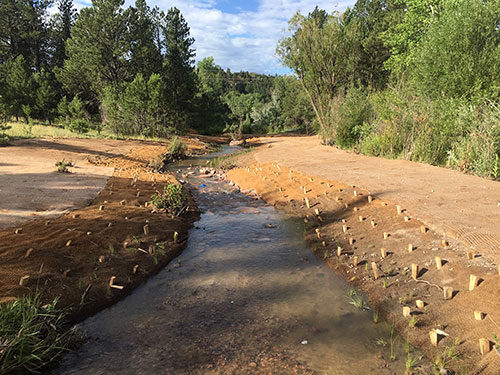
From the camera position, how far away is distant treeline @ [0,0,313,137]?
23.5m

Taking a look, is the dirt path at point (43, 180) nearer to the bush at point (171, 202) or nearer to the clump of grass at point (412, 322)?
the bush at point (171, 202)

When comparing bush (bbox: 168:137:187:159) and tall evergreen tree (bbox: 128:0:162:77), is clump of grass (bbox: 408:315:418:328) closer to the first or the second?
bush (bbox: 168:137:187:159)

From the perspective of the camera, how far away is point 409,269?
4.20 m

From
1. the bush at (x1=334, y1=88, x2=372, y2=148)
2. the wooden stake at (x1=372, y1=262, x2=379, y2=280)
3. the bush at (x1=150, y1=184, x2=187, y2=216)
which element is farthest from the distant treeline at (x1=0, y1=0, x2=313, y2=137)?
the wooden stake at (x1=372, y1=262, x2=379, y2=280)

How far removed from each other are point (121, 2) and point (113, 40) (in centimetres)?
332

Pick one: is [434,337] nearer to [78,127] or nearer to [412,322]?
[412,322]

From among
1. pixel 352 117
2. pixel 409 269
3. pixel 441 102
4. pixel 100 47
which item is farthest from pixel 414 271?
pixel 100 47

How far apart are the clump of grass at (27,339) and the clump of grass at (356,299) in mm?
3434

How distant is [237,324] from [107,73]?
31.5 m

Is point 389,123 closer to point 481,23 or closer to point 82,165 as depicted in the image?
point 481,23

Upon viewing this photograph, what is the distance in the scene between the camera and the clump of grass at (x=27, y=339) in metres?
2.41

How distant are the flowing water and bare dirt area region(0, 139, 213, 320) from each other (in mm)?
382

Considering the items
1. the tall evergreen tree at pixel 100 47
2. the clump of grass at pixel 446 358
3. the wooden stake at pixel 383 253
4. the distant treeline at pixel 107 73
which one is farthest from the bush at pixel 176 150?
the clump of grass at pixel 446 358

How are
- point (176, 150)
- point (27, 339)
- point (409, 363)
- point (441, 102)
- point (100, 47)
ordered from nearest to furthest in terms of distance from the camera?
point (27, 339)
point (409, 363)
point (441, 102)
point (176, 150)
point (100, 47)
